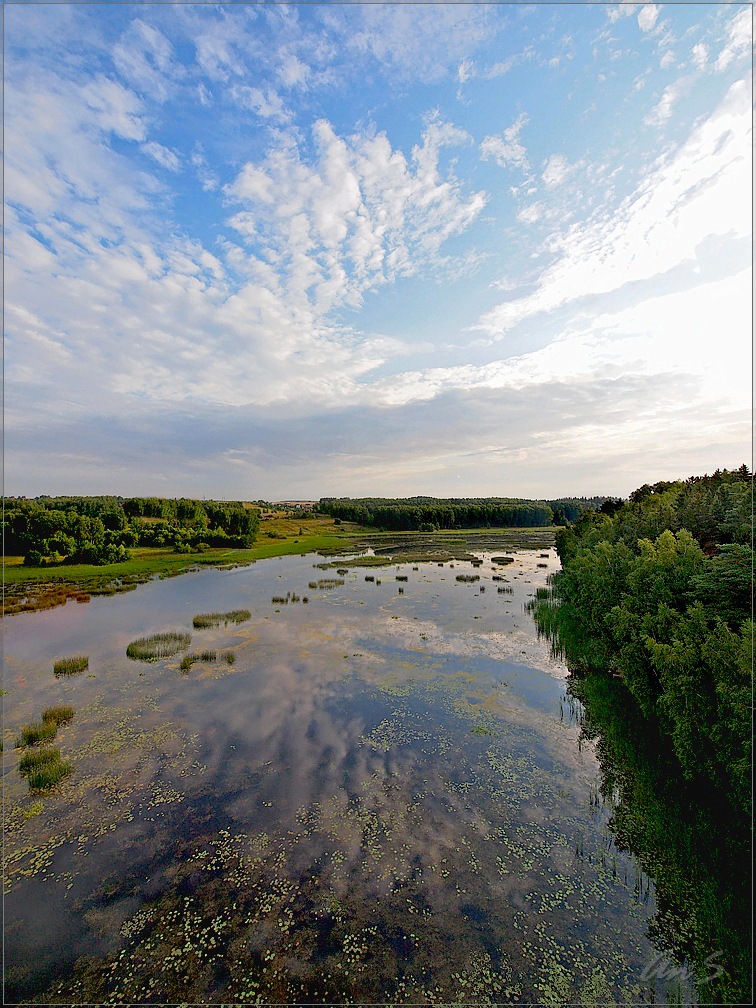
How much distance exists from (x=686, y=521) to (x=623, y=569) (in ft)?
14.0

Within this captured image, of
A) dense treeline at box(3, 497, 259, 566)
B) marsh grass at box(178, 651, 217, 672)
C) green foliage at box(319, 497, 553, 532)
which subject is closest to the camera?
marsh grass at box(178, 651, 217, 672)

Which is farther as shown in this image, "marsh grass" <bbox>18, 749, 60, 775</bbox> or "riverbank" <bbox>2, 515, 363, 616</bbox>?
"riverbank" <bbox>2, 515, 363, 616</bbox>

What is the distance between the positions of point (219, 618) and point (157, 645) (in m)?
7.80

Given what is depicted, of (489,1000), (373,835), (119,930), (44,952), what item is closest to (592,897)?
(489,1000)

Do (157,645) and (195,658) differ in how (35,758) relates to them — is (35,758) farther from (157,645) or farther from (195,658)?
(157,645)

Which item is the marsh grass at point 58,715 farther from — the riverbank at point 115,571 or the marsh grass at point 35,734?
the riverbank at point 115,571

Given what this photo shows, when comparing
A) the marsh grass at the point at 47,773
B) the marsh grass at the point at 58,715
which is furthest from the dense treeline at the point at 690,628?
the marsh grass at the point at 58,715

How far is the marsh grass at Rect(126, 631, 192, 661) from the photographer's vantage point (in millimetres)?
28406

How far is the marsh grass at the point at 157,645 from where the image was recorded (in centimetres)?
2841

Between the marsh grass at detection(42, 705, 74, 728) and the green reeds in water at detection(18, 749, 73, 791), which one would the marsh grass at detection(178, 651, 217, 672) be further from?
the green reeds in water at detection(18, 749, 73, 791)

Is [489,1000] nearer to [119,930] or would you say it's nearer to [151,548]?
[119,930]

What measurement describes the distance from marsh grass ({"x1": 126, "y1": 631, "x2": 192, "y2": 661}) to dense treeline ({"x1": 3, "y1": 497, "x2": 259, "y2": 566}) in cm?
4740

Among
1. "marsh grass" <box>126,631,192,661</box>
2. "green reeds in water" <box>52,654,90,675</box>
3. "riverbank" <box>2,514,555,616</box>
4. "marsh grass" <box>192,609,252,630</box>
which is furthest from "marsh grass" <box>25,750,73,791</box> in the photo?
"riverbank" <box>2,514,555,616</box>

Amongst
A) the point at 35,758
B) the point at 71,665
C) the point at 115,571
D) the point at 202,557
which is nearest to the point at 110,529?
the point at 202,557
